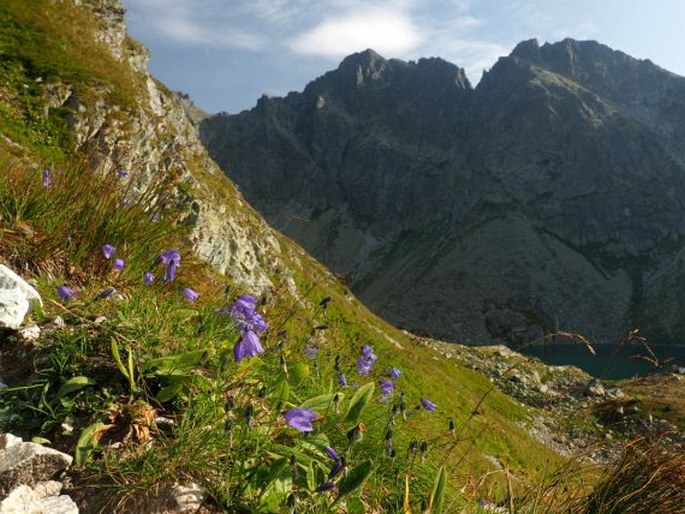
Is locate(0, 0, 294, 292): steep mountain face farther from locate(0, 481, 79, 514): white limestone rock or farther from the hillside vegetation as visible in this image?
locate(0, 481, 79, 514): white limestone rock

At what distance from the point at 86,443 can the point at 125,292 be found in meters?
2.98

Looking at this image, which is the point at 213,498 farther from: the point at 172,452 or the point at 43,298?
the point at 43,298

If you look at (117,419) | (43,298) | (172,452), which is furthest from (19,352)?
(172,452)

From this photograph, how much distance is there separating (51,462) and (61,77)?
26.4m

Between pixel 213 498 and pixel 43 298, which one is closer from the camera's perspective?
pixel 213 498

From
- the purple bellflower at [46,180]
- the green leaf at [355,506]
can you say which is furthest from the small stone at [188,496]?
the purple bellflower at [46,180]

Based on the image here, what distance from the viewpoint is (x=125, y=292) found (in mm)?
6023

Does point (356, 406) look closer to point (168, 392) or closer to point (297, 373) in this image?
point (297, 373)

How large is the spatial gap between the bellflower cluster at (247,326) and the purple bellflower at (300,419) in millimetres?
523

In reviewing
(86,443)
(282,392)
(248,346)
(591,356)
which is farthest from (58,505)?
(591,356)

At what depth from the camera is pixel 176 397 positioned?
3928 millimetres

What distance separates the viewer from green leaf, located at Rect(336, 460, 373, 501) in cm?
312

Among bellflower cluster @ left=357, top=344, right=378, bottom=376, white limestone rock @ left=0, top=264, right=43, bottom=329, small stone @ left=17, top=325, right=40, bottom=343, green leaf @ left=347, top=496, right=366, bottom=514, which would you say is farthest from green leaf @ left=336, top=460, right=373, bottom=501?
white limestone rock @ left=0, top=264, right=43, bottom=329

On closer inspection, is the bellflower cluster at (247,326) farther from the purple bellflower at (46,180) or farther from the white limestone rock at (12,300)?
the purple bellflower at (46,180)
